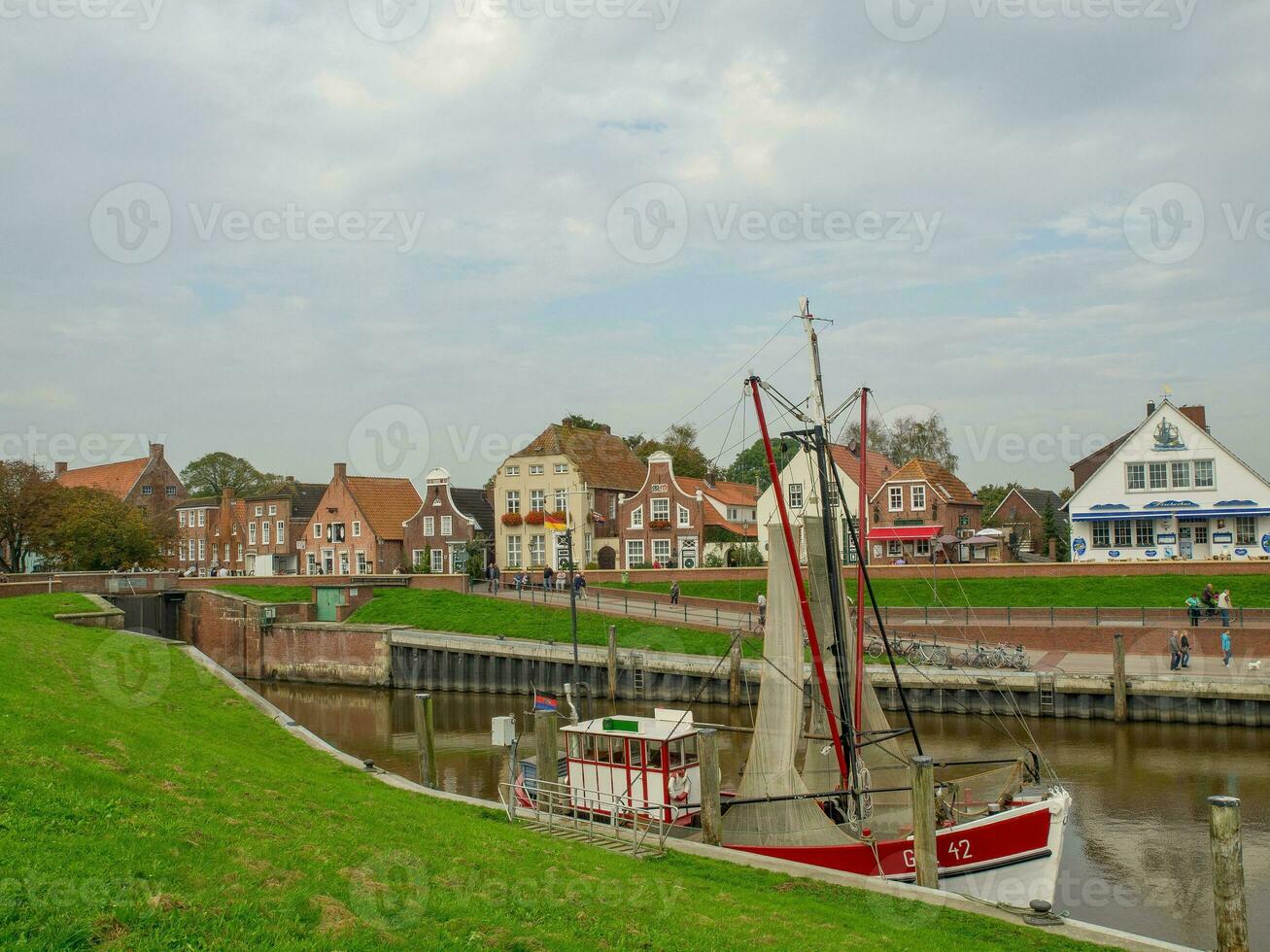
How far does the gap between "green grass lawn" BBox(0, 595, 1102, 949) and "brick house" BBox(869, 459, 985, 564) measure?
4684 centimetres

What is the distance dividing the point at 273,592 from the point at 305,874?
58.1m

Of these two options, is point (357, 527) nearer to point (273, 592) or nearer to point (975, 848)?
point (273, 592)

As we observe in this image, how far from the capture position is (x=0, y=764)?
1151cm

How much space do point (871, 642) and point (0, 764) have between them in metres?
32.4

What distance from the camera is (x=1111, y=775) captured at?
26.8m

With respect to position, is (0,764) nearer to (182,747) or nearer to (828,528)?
(182,747)

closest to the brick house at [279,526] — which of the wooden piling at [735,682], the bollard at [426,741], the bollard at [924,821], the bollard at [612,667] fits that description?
the bollard at [612,667]

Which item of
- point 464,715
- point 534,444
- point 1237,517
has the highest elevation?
point 534,444

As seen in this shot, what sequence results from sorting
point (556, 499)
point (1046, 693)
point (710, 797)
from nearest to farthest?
1. point (710, 797)
2. point (1046, 693)
3. point (556, 499)

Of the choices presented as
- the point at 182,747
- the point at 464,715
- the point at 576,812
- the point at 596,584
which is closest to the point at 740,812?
the point at 576,812

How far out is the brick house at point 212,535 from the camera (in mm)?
90688

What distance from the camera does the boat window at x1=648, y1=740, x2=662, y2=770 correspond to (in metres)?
19.9

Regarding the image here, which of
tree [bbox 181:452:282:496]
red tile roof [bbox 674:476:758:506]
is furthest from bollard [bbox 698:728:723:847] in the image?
tree [bbox 181:452:282:496]

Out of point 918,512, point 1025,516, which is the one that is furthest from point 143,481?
point 1025,516
